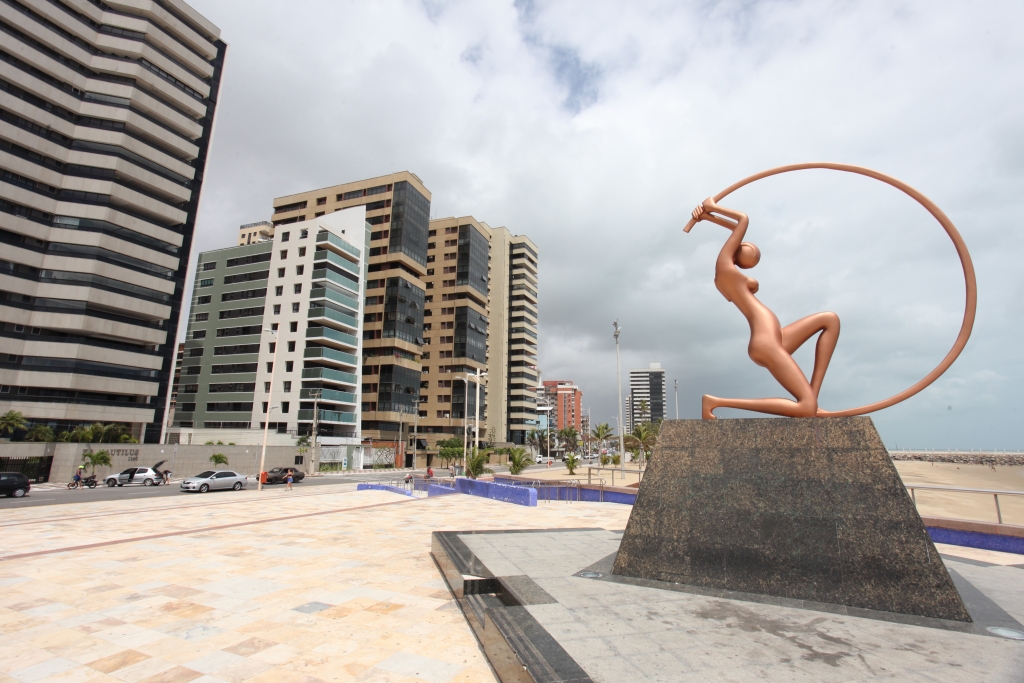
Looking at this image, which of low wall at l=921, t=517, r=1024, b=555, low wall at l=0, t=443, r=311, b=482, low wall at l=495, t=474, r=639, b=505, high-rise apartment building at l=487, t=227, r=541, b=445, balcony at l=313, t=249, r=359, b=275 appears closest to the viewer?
low wall at l=921, t=517, r=1024, b=555

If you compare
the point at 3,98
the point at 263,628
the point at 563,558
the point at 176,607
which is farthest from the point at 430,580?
the point at 3,98

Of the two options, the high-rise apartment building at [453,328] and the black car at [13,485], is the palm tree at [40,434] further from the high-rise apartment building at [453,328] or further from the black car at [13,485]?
the high-rise apartment building at [453,328]

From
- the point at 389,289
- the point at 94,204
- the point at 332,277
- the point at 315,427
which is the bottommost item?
the point at 315,427

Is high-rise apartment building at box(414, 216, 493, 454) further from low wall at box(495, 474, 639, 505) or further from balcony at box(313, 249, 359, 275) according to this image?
low wall at box(495, 474, 639, 505)

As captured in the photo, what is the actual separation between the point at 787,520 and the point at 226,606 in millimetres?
8801

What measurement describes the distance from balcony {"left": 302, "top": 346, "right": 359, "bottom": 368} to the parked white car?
946 inches

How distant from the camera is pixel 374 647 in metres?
6.22

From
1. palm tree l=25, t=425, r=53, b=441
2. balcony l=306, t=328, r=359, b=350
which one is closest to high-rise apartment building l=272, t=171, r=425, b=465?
balcony l=306, t=328, r=359, b=350

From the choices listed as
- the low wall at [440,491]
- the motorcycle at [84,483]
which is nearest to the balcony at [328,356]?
the motorcycle at [84,483]

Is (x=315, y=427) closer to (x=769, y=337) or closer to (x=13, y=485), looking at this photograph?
(x=13, y=485)

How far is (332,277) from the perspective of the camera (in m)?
62.4

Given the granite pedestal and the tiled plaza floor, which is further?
the granite pedestal

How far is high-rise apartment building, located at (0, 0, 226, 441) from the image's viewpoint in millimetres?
44594

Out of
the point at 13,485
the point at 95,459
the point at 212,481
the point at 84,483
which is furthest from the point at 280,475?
the point at 13,485
